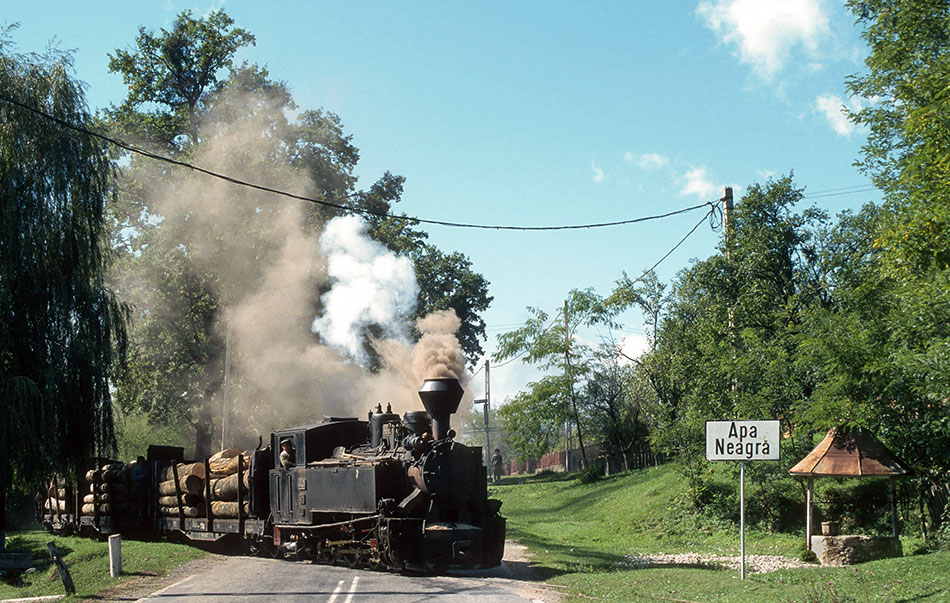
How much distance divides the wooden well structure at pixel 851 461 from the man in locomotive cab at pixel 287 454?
11229 millimetres

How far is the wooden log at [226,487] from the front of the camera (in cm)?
2010

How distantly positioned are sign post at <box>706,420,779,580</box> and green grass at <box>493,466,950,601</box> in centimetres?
121

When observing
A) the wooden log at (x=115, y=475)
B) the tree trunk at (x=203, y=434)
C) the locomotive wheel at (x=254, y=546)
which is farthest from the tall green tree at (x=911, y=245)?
the tree trunk at (x=203, y=434)

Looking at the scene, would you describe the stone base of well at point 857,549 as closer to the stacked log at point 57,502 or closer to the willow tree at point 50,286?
the willow tree at point 50,286

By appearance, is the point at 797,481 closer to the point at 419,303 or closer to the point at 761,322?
the point at 761,322

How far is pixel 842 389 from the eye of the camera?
18.9 meters

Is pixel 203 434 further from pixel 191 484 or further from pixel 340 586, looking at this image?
pixel 340 586

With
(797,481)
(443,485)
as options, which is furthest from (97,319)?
(797,481)

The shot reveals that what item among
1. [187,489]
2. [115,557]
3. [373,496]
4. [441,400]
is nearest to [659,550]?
[441,400]

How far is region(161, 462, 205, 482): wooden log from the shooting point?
21.6 metres

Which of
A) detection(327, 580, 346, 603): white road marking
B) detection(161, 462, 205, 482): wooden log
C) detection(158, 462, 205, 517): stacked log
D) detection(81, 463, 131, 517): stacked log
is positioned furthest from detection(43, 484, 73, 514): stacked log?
detection(327, 580, 346, 603): white road marking

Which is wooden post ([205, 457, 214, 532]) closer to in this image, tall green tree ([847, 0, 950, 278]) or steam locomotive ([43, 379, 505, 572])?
steam locomotive ([43, 379, 505, 572])

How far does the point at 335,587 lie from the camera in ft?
44.1

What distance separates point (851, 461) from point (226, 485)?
1450cm
